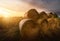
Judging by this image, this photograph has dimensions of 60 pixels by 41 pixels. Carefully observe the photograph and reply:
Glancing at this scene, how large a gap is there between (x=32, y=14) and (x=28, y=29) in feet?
0.55

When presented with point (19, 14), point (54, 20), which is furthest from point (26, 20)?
point (54, 20)

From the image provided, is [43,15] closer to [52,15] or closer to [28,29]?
[52,15]

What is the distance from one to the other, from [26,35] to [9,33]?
0.58 ft

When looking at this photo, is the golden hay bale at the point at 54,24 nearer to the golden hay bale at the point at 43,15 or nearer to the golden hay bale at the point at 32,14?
the golden hay bale at the point at 43,15

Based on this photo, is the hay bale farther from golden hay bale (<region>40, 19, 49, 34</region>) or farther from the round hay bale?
the round hay bale

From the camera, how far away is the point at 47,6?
1587mm

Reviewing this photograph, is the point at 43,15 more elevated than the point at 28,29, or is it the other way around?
the point at 43,15

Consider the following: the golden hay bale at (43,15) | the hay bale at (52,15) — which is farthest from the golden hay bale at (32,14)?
the hay bale at (52,15)

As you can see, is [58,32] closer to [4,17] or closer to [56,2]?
[56,2]

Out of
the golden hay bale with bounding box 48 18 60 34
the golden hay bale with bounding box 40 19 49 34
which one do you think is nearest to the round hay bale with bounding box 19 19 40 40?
the golden hay bale with bounding box 40 19 49 34

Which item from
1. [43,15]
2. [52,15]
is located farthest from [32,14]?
[52,15]

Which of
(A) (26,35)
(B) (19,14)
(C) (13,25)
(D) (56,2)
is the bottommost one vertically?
(A) (26,35)

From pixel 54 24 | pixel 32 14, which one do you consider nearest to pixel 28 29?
pixel 32 14

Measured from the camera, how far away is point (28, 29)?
1.48 metres
